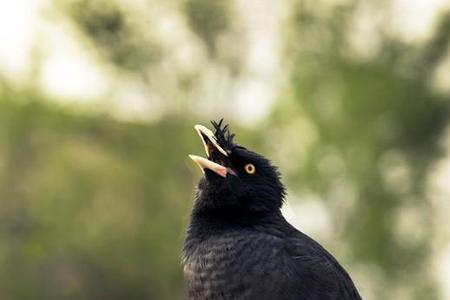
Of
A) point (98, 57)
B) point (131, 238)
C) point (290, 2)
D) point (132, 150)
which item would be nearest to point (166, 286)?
point (131, 238)

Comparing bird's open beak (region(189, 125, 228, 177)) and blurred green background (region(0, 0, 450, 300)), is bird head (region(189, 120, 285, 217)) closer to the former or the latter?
bird's open beak (region(189, 125, 228, 177))

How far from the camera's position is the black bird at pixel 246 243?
7.15m

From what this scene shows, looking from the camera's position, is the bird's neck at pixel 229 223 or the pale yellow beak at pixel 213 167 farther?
the pale yellow beak at pixel 213 167

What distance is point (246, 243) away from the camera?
7.35m

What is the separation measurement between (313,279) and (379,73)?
2322cm

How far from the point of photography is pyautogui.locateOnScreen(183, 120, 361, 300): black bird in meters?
7.15

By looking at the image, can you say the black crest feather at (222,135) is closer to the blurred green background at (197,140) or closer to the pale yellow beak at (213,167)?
the pale yellow beak at (213,167)

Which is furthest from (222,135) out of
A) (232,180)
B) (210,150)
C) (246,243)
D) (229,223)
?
(246,243)

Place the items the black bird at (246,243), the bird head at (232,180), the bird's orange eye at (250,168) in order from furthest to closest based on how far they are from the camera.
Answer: the bird's orange eye at (250,168)
the bird head at (232,180)
the black bird at (246,243)

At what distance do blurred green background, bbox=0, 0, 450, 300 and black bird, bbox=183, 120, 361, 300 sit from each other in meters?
20.4

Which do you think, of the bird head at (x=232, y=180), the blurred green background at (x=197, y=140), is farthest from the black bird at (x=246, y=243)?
the blurred green background at (x=197, y=140)

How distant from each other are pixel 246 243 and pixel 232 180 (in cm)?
64

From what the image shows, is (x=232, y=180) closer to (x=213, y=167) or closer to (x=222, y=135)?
(x=213, y=167)

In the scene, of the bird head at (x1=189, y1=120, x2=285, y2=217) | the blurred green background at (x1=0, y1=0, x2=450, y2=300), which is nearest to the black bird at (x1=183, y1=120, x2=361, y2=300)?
the bird head at (x1=189, y1=120, x2=285, y2=217)
